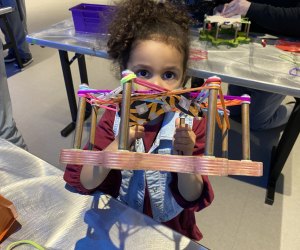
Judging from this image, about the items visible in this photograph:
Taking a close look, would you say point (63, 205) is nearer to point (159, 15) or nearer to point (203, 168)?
point (203, 168)

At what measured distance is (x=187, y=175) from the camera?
0.55 metres

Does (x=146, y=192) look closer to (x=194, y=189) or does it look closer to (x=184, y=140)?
(x=194, y=189)

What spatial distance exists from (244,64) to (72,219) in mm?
881

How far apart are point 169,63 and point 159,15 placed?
0.19m

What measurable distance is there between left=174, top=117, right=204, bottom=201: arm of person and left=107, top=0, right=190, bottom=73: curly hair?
235 millimetres

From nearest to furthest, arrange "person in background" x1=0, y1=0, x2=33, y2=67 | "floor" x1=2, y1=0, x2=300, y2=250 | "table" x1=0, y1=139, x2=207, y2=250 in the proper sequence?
"table" x1=0, y1=139, x2=207, y2=250
"floor" x1=2, y1=0, x2=300, y2=250
"person in background" x1=0, y1=0, x2=33, y2=67

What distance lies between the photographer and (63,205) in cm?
61

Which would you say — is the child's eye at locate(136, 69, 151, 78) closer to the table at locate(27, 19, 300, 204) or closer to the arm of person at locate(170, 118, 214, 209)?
the arm of person at locate(170, 118, 214, 209)

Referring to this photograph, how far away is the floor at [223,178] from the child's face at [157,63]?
18.8 inches

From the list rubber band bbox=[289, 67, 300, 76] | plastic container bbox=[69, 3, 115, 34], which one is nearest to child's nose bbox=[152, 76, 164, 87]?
rubber band bbox=[289, 67, 300, 76]

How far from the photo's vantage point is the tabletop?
1.00m

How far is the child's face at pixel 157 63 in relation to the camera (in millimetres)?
570

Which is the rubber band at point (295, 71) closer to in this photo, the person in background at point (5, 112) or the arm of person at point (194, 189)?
the arm of person at point (194, 189)

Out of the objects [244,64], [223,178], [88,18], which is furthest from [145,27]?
[223,178]
